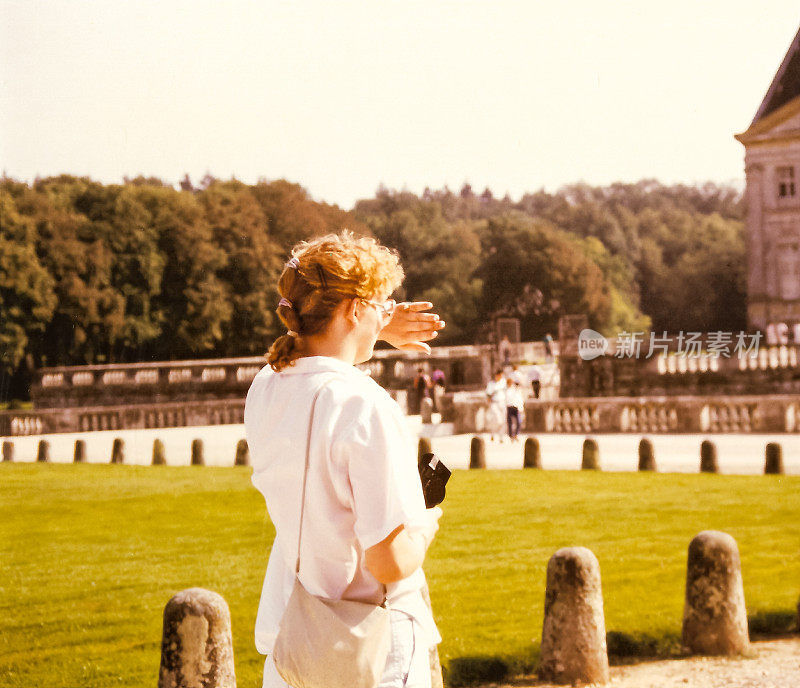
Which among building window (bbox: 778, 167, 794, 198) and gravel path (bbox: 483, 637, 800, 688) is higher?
building window (bbox: 778, 167, 794, 198)

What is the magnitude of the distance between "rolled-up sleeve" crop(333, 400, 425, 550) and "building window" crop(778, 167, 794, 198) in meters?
26.1

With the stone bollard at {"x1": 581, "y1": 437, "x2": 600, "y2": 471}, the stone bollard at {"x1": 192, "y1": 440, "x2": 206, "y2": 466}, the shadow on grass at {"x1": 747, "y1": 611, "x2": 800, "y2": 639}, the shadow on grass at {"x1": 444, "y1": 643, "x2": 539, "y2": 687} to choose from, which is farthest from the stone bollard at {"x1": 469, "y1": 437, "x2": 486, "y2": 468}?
the shadow on grass at {"x1": 444, "y1": 643, "x2": 539, "y2": 687}

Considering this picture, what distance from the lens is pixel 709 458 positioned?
1316cm

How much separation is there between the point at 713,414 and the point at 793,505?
349 inches

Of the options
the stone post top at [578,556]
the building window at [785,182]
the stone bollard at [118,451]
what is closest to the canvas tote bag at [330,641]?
the stone post top at [578,556]

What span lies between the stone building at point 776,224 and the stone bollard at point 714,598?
14.3 m

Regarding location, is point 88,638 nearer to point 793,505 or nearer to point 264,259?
point 793,505

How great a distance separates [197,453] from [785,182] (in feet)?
61.1

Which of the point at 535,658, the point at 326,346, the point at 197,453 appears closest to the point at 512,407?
the point at 197,453

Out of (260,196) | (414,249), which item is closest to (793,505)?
(260,196)

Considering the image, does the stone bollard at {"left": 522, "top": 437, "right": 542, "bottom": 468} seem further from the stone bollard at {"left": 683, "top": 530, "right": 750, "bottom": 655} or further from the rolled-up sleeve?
the rolled-up sleeve

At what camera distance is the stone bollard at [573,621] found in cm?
479

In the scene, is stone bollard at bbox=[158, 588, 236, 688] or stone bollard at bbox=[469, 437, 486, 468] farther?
stone bollard at bbox=[469, 437, 486, 468]

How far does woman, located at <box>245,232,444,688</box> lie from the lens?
7.10ft
